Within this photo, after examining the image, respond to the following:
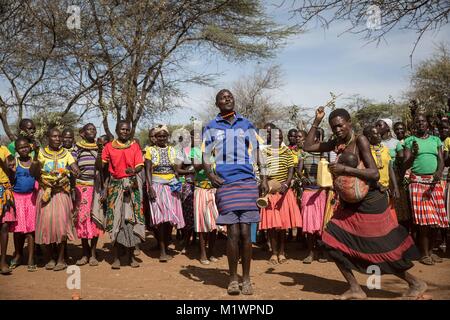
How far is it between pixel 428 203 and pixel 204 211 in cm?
329

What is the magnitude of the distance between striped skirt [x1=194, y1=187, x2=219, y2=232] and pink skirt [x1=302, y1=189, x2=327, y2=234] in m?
1.37

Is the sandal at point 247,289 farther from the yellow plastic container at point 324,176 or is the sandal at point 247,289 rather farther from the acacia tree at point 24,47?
the acacia tree at point 24,47

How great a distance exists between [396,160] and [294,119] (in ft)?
5.79

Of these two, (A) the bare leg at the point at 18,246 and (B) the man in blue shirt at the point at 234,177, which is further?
(A) the bare leg at the point at 18,246

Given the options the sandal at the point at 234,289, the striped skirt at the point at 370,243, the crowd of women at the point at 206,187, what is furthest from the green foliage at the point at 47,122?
the striped skirt at the point at 370,243

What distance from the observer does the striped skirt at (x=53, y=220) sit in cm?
595

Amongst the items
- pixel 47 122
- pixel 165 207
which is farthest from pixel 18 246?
pixel 47 122

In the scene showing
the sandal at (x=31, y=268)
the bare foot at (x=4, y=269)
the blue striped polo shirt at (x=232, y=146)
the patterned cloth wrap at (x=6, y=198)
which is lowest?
the sandal at (x=31, y=268)

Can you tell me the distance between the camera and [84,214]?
6.31m

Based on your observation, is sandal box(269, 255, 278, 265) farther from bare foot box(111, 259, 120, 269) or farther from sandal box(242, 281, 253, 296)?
bare foot box(111, 259, 120, 269)

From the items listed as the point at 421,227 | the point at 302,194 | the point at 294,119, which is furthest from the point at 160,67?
the point at 421,227

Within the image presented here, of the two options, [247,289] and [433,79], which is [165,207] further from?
[433,79]

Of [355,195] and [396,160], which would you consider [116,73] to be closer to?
[396,160]

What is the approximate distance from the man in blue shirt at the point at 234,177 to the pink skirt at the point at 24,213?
9.63 ft
